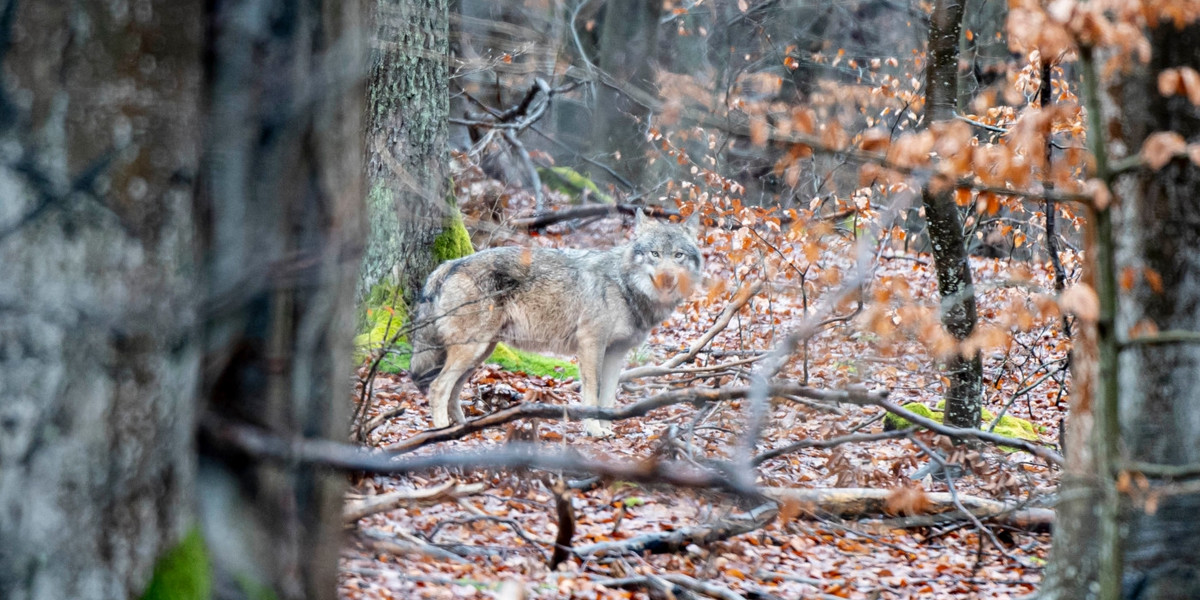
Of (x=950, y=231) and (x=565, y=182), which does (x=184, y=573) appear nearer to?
(x=950, y=231)

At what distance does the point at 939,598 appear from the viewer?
4691 millimetres

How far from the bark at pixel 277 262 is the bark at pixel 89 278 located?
0.08 metres

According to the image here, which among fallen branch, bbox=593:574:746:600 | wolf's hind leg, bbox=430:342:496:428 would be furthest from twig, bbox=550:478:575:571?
wolf's hind leg, bbox=430:342:496:428

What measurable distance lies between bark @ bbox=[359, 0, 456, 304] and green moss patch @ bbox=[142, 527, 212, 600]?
7.49 meters

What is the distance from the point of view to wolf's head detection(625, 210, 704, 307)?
29.6ft

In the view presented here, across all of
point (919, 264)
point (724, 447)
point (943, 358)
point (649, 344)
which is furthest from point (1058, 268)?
point (919, 264)

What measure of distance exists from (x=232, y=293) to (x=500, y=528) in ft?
11.9

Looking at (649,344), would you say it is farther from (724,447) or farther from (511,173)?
(511,173)

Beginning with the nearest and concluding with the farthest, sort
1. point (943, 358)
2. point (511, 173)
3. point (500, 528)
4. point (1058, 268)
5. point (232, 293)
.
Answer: point (232, 293) → point (500, 528) → point (1058, 268) → point (943, 358) → point (511, 173)

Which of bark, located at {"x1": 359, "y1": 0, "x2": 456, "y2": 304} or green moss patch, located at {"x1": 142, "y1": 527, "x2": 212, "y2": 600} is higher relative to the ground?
bark, located at {"x1": 359, "y1": 0, "x2": 456, "y2": 304}

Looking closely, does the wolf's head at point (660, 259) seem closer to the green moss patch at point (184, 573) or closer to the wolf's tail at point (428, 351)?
the wolf's tail at point (428, 351)

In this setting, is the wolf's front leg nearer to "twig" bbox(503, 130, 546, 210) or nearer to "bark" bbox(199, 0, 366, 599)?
"twig" bbox(503, 130, 546, 210)

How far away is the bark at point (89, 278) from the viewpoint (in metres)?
1.57

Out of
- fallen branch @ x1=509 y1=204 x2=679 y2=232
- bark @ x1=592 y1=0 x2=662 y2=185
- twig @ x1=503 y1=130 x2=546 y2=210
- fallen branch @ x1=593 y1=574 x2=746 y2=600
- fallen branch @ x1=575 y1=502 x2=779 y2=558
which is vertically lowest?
fallen branch @ x1=593 y1=574 x2=746 y2=600
